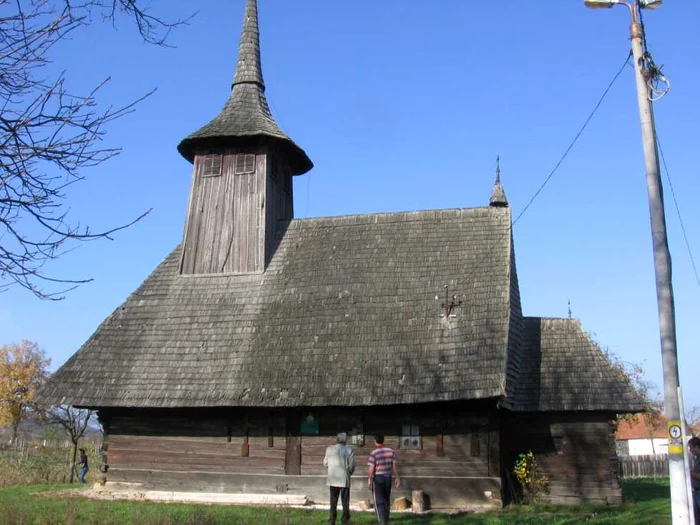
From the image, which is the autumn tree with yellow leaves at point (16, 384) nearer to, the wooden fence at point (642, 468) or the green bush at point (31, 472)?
the green bush at point (31, 472)

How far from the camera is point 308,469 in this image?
15672mm

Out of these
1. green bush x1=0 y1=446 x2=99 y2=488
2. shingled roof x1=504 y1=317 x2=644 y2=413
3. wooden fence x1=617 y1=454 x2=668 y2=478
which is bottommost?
wooden fence x1=617 y1=454 x2=668 y2=478

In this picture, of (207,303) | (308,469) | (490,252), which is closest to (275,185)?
(207,303)

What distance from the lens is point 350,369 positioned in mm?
15391

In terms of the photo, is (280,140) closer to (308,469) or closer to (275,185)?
(275,185)

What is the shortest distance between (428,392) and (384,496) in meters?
4.11

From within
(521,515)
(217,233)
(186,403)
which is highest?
(217,233)

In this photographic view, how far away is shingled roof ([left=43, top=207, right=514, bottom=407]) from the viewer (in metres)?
15.1

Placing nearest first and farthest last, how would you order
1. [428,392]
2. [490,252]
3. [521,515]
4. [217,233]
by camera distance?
[521,515] → [428,392] → [490,252] → [217,233]

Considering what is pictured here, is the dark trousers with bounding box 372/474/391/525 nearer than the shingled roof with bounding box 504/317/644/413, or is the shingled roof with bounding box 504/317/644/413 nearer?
the dark trousers with bounding box 372/474/391/525

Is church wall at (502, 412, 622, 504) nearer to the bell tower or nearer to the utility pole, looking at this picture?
the bell tower

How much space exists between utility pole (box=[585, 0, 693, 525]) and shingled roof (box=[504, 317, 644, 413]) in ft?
23.9

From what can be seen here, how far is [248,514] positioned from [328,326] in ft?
17.5

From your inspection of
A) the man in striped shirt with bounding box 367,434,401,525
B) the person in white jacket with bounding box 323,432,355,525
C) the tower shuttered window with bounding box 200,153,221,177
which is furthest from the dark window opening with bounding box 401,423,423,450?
the tower shuttered window with bounding box 200,153,221,177
